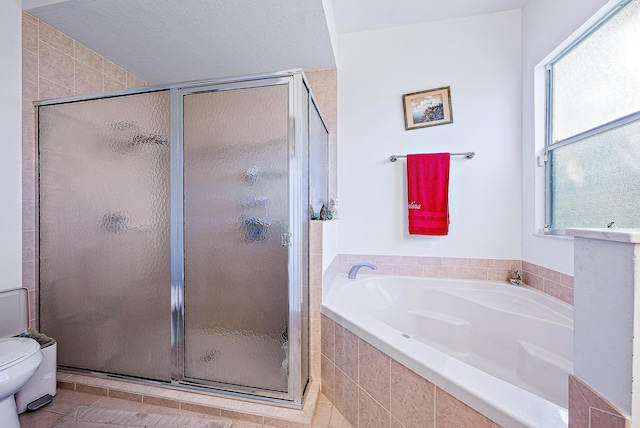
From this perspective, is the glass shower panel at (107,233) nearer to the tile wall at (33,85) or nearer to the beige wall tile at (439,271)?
the tile wall at (33,85)

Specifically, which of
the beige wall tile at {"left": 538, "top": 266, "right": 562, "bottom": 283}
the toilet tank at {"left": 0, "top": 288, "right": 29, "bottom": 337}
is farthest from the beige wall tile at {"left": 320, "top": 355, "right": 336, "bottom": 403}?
the toilet tank at {"left": 0, "top": 288, "right": 29, "bottom": 337}

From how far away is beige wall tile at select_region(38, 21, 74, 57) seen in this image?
1.64m

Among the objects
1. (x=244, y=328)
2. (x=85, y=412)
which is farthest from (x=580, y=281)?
(x=85, y=412)

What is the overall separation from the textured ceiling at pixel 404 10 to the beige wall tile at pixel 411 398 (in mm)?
2360

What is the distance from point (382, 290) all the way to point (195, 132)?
5.60 feet

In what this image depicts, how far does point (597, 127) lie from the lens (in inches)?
56.0

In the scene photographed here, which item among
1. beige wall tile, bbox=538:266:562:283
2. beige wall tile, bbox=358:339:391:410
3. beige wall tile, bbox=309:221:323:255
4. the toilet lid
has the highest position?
beige wall tile, bbox=309:221:323:255

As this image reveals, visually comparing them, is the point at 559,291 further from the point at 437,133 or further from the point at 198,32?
the point at 198,32

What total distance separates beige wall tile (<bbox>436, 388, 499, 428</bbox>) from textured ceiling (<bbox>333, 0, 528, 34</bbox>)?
2.43 m

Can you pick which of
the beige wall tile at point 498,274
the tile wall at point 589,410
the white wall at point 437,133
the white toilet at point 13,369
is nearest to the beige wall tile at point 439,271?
the white wall at point 437,133

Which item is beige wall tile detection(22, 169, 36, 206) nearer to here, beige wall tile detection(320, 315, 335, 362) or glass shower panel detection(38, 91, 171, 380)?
glass shower panel detection(38, 91, 171, 380)

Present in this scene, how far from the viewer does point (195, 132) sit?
141 cm

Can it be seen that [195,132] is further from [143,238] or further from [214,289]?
[214,289]

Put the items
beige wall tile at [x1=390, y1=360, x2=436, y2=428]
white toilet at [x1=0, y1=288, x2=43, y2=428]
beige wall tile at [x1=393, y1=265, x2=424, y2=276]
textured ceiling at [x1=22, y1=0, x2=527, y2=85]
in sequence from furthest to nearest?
beige wall tile at [x1=393, y1=265, x2=424, y2=276] → textured ceiling at [x1=22, y1=0, x2=527, y2=85] → white toilet at [x1=0, y1=288, x2=43, y2=428] → beige wall tile at [x1=390, y1=360, x2=436, y2=428]
